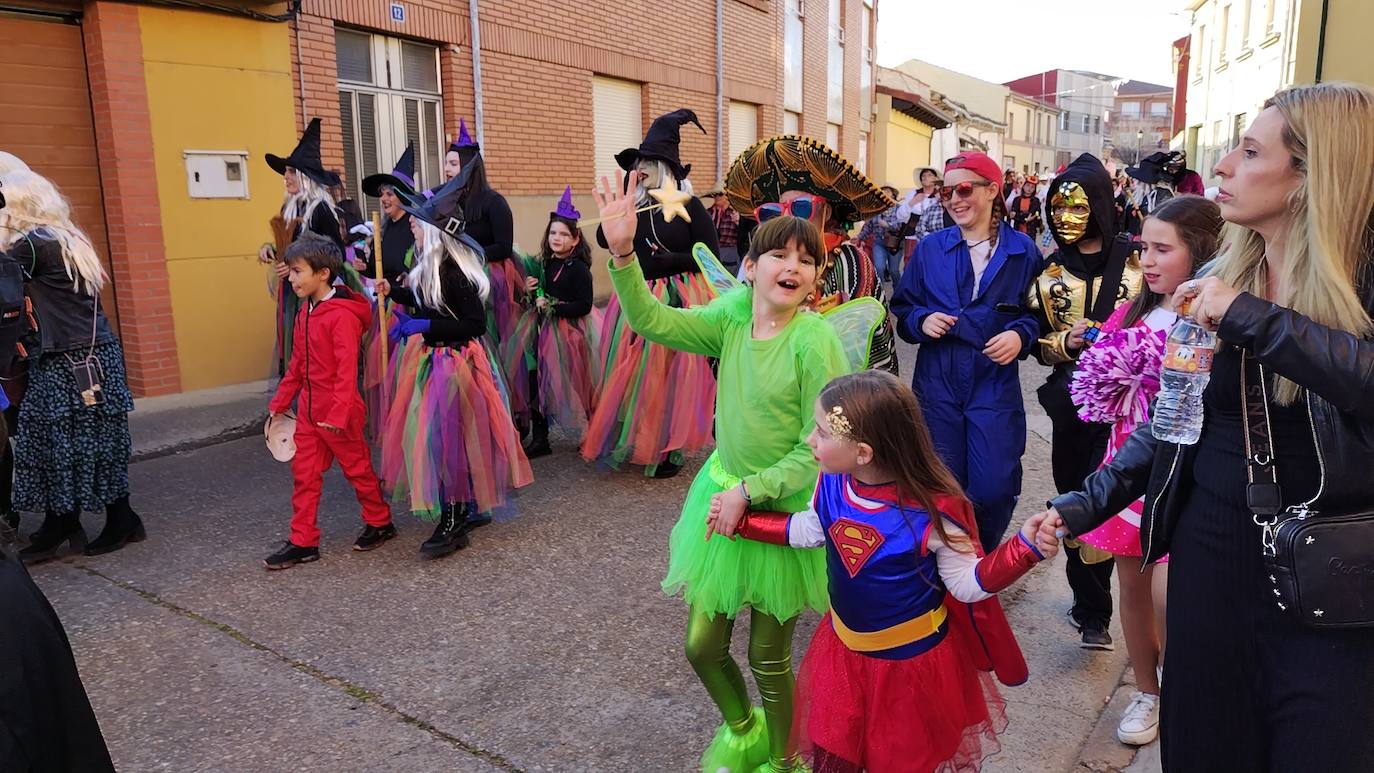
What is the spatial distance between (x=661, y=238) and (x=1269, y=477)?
16.8 ft

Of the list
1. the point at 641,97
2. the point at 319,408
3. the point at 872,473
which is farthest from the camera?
the point at 641,97

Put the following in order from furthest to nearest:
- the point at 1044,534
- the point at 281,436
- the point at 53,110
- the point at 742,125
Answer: the point at 742,125 → the point at 53,110 → the point at 281,436 → the point at 1044,534

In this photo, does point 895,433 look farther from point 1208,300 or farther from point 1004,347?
point 1004,347

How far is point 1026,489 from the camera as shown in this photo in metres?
6.22

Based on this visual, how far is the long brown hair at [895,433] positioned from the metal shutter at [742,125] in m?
15.1

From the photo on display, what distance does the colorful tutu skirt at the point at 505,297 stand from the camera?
6887mm

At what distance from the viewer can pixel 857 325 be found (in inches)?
125

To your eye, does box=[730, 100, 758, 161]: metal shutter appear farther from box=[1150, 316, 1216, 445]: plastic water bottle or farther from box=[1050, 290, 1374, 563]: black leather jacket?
box=[1050, 290, 1374, 563]: black leather jacket

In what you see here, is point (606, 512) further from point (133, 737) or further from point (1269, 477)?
point (1269, 477)

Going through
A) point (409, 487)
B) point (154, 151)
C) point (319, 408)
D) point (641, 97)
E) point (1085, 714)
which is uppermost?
point (641, 97)

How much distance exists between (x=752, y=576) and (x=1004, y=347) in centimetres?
148

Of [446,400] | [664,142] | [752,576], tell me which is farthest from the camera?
[664,142]

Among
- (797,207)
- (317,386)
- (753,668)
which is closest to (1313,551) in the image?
(753,668)

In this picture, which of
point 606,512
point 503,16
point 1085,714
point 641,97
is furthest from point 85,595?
point 641,97
